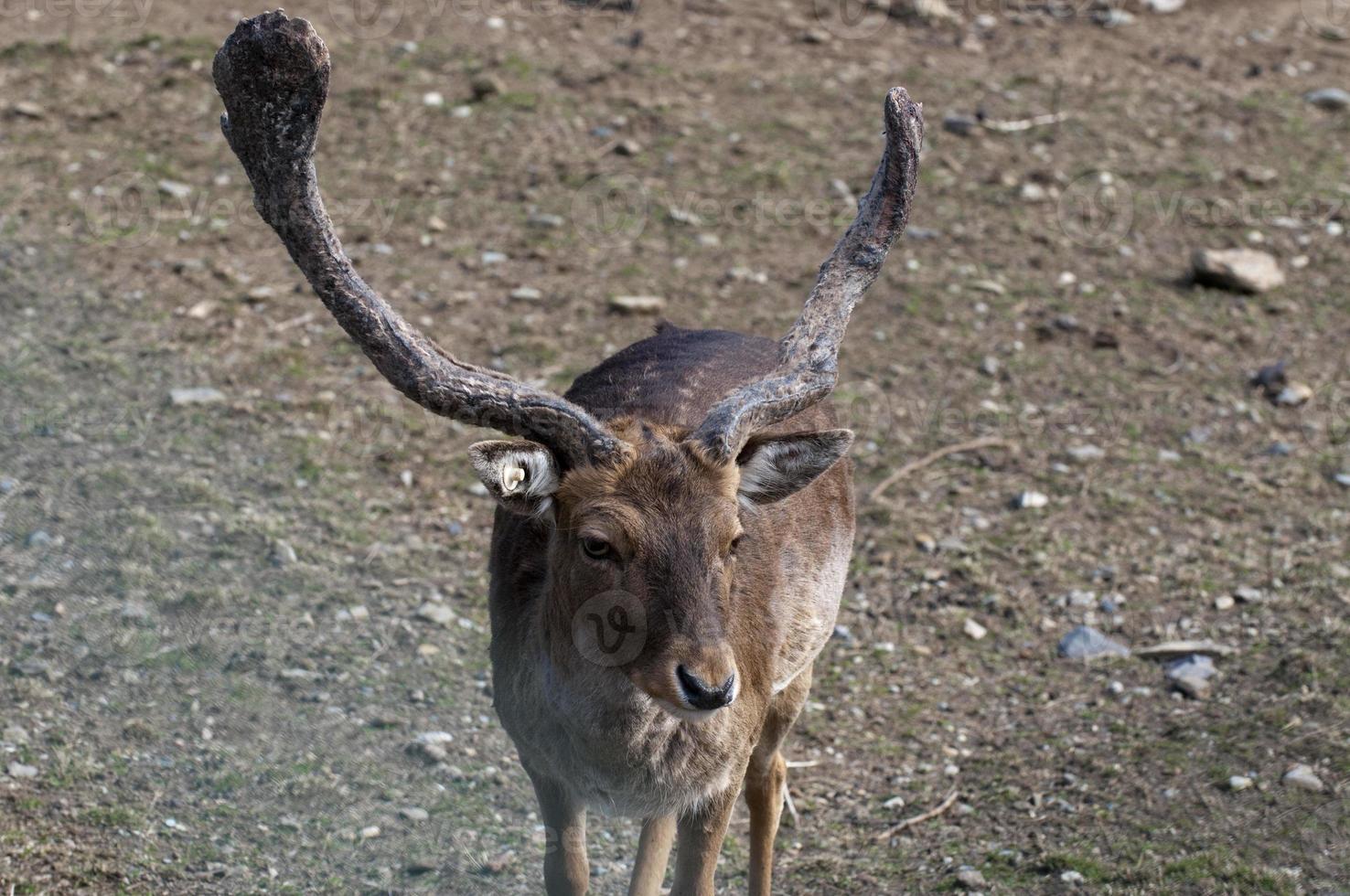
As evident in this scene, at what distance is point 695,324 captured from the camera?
9.71 meters

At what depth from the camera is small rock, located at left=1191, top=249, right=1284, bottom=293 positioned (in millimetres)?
10422

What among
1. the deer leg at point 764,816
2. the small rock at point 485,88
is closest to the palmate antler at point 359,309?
the deer leg at point 764,816

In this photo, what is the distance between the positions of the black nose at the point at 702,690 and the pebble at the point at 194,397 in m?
5.36

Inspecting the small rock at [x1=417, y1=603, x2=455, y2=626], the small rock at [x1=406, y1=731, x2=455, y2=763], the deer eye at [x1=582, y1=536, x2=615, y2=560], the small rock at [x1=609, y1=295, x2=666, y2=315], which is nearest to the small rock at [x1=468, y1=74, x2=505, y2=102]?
the small rock at [x1=609, y1=295, x2=666, y2=315]

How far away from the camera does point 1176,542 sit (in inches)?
320

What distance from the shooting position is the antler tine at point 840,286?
4754 millimetres

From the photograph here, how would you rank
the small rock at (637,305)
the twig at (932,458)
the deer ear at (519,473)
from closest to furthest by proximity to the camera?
1. the deer ear at (519,473)
2. the twig at (932,458)
3. the small rock at (637,305)

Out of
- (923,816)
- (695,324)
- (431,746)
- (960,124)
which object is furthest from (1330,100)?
(431,746)

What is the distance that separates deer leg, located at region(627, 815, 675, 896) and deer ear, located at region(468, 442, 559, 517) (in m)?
1.55

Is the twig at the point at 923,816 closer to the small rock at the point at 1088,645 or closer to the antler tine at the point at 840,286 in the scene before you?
the small rock at the point at 1088,645

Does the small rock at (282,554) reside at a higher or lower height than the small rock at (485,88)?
lower

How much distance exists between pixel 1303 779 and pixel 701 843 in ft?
8.44
